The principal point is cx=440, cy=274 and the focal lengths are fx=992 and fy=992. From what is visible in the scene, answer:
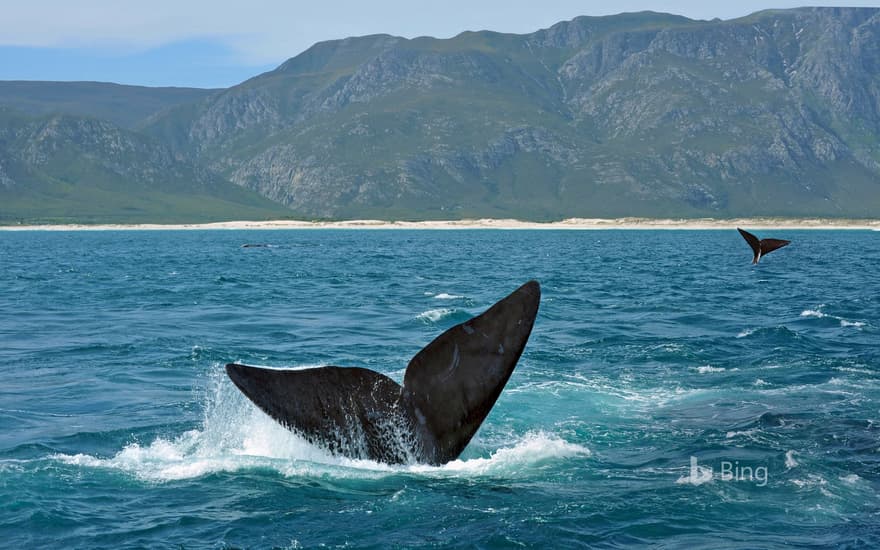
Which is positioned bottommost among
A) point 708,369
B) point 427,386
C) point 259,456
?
point 708,369

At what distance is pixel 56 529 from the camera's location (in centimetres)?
1285

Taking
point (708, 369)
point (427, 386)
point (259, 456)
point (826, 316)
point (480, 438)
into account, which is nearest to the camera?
point (427, 386)

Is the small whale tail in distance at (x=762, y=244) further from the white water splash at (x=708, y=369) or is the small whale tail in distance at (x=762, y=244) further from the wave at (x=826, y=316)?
the wave at (x=826, y=316)

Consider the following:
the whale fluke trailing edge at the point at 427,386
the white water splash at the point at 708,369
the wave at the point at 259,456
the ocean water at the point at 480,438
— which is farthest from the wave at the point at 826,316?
the whale fluke trailing edge at the point at 427,386

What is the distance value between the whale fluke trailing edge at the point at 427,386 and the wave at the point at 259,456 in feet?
6.14

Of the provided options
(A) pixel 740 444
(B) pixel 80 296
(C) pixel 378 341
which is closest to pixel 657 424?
(A) pixel 740 444

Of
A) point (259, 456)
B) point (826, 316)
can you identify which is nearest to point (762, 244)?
point (826, 316)

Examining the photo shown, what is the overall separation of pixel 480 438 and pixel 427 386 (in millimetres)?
5430

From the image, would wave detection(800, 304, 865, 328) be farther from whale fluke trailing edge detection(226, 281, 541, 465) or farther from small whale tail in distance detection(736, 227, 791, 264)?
whale fluke trailing edge detection(226, 281, 541, 465)

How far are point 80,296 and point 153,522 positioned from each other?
3764 centimetres

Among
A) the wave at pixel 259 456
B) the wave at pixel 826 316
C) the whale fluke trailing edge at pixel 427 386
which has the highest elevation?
the whale fluke trailing edge at pixel 427 386

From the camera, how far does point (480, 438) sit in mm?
17422

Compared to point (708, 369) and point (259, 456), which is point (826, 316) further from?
point (259, 456)

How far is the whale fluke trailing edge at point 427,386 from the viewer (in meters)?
11.9
